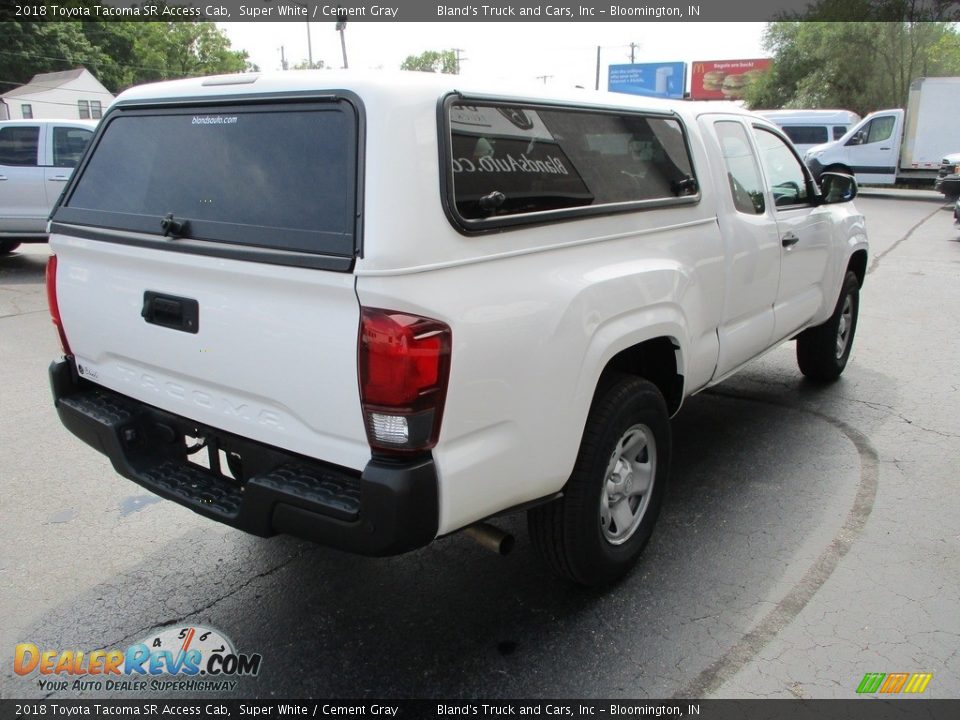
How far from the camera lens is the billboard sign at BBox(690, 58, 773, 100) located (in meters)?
60.0

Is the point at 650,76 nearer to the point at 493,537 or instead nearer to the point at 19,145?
the point at 19,145

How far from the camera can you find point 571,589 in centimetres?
325

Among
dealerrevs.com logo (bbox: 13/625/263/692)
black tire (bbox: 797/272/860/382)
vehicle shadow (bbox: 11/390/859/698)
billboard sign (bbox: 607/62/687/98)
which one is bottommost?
dealerrevs.com logo (bbox: 13/625/263/692)

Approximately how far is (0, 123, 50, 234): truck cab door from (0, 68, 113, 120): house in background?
39.4m

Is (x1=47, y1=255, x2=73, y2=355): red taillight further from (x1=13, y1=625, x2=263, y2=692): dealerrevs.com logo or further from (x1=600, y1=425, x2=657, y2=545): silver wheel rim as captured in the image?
(x1=600, y1=425, x2=657, y2=545): silver wheel rim

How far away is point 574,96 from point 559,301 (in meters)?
1.00

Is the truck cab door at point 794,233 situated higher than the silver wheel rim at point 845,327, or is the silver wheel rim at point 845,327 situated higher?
the truck cab door at point 794,233

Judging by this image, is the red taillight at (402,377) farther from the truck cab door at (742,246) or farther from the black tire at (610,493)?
the truck cab door at (742,246)

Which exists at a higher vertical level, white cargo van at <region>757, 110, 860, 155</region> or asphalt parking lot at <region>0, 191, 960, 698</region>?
white cargo van at <region>757, 110, 860, 155</region>

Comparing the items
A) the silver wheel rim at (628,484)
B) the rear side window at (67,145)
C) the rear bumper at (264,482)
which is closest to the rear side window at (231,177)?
the rear bumper at (264,482)

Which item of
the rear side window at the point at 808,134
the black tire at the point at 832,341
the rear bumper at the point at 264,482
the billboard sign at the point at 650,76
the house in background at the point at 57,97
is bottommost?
the black tire at the point at 832,341

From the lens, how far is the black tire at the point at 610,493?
288 centimetres

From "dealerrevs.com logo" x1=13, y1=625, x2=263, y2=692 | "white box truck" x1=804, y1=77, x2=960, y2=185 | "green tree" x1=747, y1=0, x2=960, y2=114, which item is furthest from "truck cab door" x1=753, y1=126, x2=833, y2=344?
"green tree" x1=747, y1=0, x2=960, y2=114

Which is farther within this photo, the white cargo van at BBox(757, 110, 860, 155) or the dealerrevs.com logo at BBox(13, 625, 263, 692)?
the white cargo van at BBox(757, 110, 860, 155)
